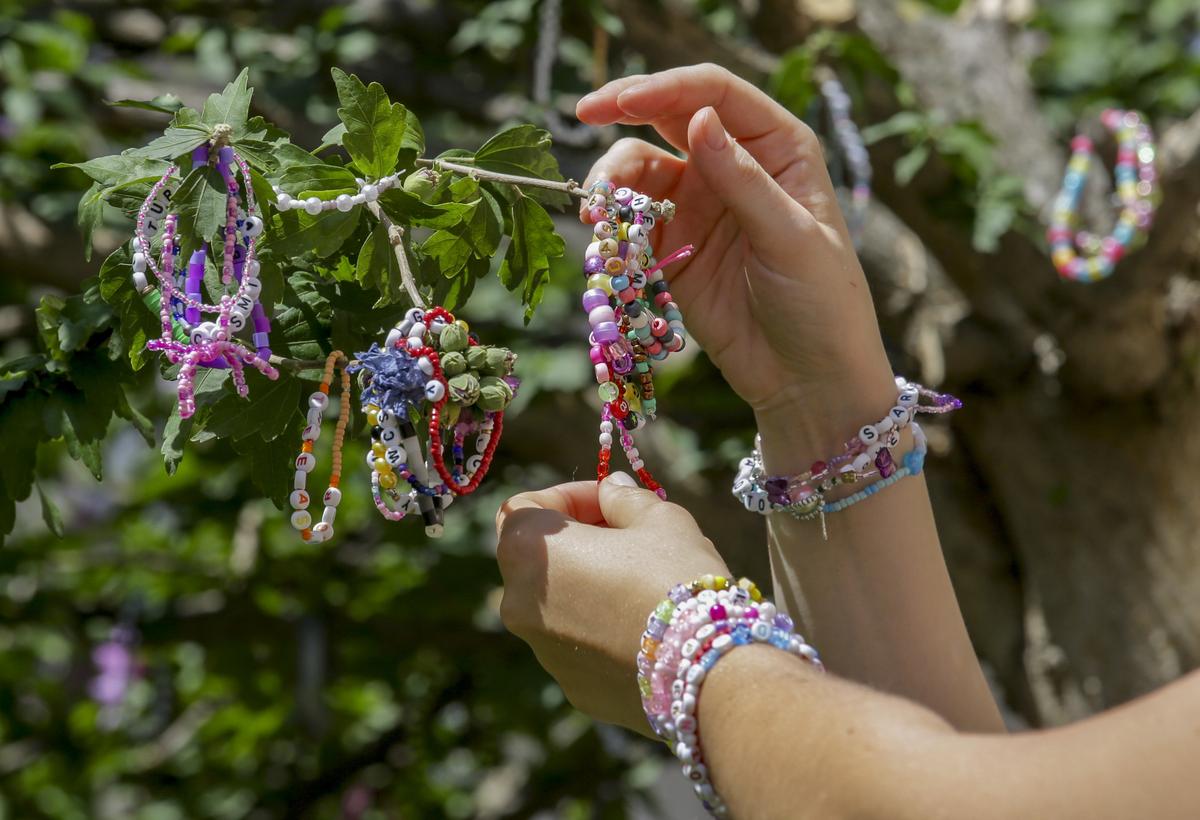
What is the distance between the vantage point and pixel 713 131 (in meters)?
1.19

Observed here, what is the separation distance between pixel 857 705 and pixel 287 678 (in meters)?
2.59

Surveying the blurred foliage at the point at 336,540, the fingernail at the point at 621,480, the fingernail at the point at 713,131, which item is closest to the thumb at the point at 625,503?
the fingernail at the point at 621,480

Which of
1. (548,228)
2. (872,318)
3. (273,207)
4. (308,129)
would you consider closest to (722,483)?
(308,129)

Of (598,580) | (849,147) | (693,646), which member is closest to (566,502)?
(598,580)

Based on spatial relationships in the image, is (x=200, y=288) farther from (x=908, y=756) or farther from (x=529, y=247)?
(x=908, y=756)

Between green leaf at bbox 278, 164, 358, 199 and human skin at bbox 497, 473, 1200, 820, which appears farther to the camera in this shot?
green leaf at bbox 278, 164, 358, 199

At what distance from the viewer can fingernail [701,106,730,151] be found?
46.6 inches

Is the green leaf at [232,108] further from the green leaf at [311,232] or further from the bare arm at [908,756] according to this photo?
the bare arm at [908,756]

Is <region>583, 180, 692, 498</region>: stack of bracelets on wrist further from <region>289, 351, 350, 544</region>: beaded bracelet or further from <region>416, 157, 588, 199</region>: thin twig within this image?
<region>289, 351, 350, 544</region>: beaded bracelet

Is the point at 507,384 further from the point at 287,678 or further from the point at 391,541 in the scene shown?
the point at 287,678

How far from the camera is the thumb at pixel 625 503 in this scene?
108cm

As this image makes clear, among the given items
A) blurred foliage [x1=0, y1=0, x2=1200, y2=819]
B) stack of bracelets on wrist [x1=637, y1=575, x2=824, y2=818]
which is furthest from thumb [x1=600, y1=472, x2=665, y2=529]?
blurred foliage [x1=0, y1=0, x2=1200, y2=819]

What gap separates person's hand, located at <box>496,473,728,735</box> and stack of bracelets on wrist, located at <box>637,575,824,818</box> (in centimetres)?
3

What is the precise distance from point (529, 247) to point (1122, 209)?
1.53 meters
